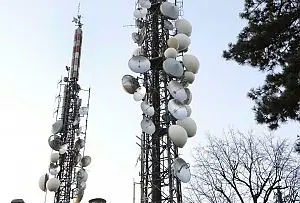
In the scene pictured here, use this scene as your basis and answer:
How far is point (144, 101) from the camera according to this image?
605 inches

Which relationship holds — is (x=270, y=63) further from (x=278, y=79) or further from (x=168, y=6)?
(x=168, y=6)

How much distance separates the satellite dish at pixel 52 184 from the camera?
21219 mm

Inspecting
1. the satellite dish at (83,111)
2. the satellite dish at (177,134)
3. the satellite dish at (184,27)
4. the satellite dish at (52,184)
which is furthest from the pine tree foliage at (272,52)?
the satellite dish at (83,111)

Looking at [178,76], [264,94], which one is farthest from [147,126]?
[264,94]

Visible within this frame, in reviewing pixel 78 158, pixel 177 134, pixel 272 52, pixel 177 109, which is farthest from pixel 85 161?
pixel 272 52

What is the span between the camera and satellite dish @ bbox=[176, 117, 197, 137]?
1463 cm

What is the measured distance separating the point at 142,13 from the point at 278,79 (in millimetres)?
9278

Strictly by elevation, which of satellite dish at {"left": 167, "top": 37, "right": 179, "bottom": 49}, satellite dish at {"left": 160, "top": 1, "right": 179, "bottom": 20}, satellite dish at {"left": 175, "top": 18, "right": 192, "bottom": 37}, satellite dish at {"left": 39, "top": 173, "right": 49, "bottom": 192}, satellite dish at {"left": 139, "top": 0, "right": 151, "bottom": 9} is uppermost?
satellite dish at {"left": 139, "top": 0, "right": 151, "bottom": 9}

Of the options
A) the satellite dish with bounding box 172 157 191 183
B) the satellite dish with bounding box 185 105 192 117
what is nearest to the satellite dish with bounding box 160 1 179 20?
the satellite dish with bounding box 185 105 192 117

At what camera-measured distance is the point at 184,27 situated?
16.5 m

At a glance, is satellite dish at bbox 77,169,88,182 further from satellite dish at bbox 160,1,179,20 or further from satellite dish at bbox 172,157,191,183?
satellite dish at bbox 160,1,179,20

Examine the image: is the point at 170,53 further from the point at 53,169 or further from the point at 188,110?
the point at 53,169

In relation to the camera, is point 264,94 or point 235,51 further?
point 235,51

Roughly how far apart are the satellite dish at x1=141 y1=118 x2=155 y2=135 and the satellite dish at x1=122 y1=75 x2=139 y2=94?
1568 mm
